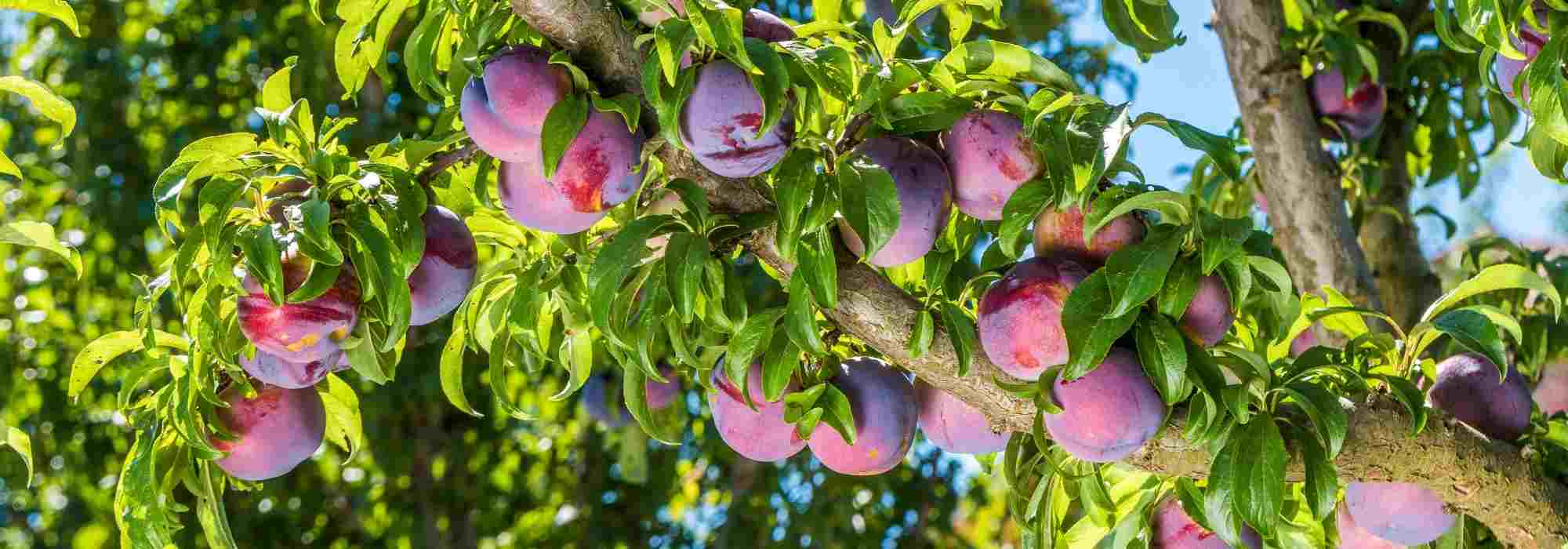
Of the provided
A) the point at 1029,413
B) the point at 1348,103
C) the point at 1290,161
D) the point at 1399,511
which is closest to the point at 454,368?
the point at 1029,413

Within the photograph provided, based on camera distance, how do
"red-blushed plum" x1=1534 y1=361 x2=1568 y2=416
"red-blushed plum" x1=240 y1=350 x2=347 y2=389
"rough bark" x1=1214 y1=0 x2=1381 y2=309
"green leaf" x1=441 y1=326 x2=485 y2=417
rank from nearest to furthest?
"red-blushed plum" x1=240 y1=350 x2=347 y2=389 → "green leaf" x1=441 y1=326 x2=485 y2=417 → "rough bark" x1=1214 y1=0 x2=1381 y2=309 → "red-blushed plum" x1=1534 y1=361 x2=1568 y2=416

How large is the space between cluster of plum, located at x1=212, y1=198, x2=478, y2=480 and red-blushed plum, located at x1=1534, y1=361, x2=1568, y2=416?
1.03m

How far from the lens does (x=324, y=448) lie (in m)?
2.08

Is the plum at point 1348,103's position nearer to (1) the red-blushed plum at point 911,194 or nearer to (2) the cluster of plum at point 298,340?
(1) the red-blushed plum at point 911,194

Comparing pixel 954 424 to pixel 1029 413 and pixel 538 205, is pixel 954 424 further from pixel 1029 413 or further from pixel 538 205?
pixel 538 205

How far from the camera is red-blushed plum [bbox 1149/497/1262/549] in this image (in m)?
0.84

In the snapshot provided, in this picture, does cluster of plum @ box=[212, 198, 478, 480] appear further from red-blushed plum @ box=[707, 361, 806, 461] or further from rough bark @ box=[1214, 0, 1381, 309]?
rough bark @ box=[1214, 0, 1381, 309]

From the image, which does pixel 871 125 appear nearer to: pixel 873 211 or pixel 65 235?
pixel 873 211

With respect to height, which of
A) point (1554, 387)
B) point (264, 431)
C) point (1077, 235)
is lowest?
point (1554, 387)

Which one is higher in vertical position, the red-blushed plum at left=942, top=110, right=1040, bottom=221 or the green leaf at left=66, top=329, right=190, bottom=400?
the red-blushed plum at left=942, top=110, right=1040, bottom=221

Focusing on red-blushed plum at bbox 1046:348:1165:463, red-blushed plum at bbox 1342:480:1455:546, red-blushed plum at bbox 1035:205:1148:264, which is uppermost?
red-blushed plum at bbox 1035:205:1148:264

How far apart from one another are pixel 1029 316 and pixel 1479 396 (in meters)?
0.35

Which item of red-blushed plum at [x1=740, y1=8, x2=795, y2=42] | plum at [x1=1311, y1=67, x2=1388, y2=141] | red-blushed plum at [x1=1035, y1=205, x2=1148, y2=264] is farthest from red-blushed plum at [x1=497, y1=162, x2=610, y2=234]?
plum at [x1=1311, y1=67, x2=1388, y2=141]

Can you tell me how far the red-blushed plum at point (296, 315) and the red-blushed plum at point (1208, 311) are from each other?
43 centimetres
